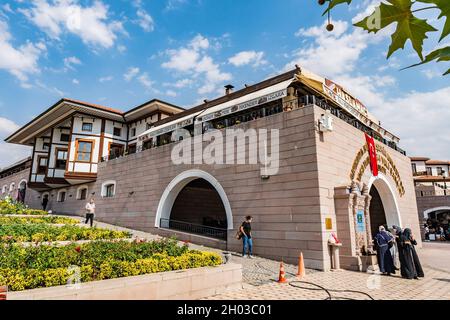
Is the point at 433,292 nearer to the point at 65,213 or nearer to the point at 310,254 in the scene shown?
the point at 310,254

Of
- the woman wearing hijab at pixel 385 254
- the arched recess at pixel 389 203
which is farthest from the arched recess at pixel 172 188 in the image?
the arched recess at pixel 389 203

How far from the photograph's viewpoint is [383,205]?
17.8 meters

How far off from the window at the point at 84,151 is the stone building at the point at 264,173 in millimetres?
79

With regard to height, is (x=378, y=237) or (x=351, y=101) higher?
(x=351, y=101)

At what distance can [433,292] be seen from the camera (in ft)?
24.9

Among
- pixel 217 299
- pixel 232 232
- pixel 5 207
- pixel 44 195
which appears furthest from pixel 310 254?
pixel 44 195

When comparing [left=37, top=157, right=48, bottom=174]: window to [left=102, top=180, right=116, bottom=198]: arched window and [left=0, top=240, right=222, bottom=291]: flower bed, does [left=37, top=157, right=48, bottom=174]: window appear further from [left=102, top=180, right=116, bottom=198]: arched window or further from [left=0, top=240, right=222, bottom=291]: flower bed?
[left=0, top=240, right=222, bottom=291]: flower bed

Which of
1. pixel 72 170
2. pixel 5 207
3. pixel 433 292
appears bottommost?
pixel 433 292

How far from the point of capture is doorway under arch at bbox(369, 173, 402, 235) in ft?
55.0

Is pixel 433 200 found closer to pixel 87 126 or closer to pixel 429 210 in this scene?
pixel 429 210

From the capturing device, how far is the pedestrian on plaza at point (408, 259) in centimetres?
920

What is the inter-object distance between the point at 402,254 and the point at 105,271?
898 cm

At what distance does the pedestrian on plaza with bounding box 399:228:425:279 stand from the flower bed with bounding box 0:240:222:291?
6107 millimetres

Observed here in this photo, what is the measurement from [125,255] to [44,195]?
2803cm
